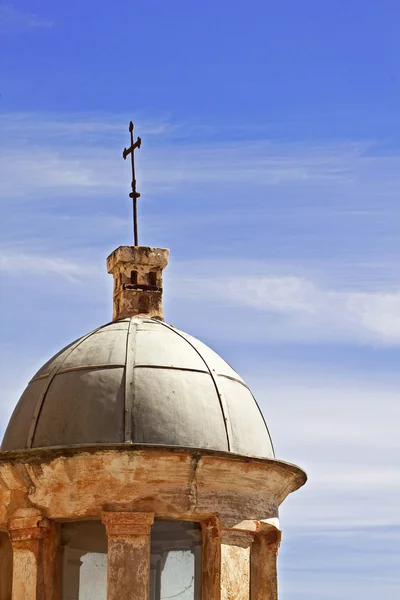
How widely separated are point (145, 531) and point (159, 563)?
1087mm

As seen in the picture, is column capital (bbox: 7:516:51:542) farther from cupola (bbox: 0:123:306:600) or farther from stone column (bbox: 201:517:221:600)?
stone column (bbox: 201:517:221:600)

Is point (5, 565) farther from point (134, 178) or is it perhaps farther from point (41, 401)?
point (134, 178)

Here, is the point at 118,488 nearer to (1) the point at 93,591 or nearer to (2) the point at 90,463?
(2) the point at 90,463

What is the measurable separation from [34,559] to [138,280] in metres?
3.20

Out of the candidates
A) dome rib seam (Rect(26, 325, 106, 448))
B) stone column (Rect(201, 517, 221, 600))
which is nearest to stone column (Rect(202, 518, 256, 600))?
stone column (Rect(201, 517, 221, 600))

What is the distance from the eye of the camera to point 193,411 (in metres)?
15.3

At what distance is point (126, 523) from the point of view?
14812mm

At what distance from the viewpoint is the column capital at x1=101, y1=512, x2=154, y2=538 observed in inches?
583

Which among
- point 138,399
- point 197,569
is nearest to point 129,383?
point 138,399

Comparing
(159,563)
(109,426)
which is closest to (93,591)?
(159,563)

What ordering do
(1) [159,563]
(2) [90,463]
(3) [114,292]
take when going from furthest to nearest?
(3) [114,292], (1) [159,563], (2) [90,463]

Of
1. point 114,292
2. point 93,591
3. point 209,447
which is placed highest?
point 114,292

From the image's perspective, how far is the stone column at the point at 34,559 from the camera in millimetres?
15133

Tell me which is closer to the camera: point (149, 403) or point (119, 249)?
point (149, 403)
